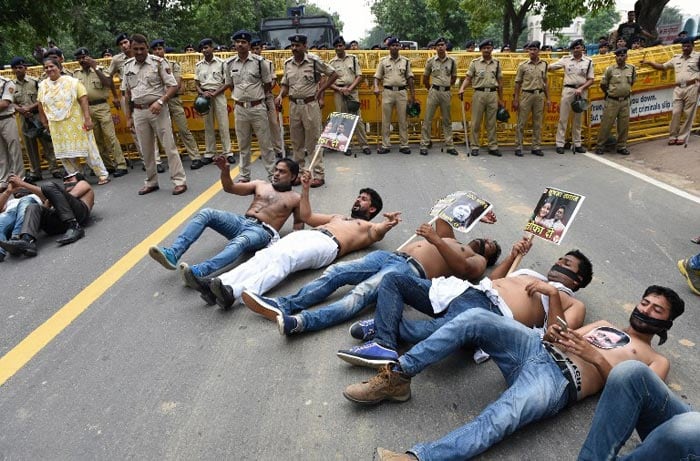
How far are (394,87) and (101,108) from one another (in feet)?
16.5

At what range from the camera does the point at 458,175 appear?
749 cm

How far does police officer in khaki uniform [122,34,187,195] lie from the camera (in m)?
6.52

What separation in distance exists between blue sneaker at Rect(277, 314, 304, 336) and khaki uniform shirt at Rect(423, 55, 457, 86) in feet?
22.3

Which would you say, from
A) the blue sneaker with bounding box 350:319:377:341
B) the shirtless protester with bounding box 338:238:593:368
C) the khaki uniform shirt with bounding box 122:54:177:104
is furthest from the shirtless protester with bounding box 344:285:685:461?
the khaki uniform shirt with bounding box 122:54:177:104

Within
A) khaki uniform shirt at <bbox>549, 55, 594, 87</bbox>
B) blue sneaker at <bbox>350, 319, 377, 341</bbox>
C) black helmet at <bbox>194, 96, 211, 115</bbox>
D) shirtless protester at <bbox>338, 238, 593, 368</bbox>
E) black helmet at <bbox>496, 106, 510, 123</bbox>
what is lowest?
blue sneaker at <bbox>350, 319, 377, 341</bbox>

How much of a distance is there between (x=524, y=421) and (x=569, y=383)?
34 centimetres

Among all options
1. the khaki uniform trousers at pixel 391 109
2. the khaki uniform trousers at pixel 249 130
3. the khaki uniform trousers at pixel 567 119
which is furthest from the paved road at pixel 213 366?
the khaki uniform trousers at pixel 391 109

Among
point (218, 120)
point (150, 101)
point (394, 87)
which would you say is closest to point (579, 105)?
point (394, 87)

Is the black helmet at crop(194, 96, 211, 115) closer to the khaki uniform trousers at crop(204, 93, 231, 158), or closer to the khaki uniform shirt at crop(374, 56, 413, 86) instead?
the khaki uniform trousers at crop(204, 93, 231, 158)

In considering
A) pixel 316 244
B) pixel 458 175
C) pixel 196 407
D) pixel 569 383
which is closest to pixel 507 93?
pixel 458 175

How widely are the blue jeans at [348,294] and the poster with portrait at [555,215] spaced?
984 mm

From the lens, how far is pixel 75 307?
3.80m

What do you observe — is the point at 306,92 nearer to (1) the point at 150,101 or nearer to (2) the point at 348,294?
(1) the point at 150,101

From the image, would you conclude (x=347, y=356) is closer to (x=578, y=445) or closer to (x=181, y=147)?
(x=578, y=445)
